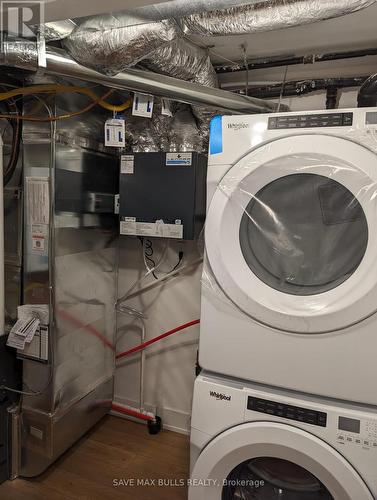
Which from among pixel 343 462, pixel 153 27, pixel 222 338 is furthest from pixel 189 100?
pixel 343 462

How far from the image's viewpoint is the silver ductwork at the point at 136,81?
1.13 m

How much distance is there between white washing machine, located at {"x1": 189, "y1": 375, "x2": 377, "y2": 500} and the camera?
1.01 m

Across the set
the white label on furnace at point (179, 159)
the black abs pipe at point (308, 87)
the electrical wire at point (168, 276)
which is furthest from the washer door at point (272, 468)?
the black abs pipe at point (308, 87)

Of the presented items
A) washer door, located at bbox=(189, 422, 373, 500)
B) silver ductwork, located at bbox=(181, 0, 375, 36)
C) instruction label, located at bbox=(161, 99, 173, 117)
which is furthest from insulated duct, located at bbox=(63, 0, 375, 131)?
washer door, located at bbox=(189, 422, 373, 500)

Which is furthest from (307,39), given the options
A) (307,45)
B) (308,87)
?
(308,87)

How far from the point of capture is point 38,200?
1530 millimetres

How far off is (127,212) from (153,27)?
32.1 inches

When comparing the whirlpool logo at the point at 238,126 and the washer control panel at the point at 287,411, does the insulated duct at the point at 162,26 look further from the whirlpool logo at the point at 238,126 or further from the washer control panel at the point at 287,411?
the washer control panel at the point at 287,411

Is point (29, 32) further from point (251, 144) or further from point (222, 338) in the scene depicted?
point (222, 338)

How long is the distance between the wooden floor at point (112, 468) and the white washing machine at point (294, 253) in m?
0.89

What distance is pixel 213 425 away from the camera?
3.83 ft

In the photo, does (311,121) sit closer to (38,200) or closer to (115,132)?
(115,132)

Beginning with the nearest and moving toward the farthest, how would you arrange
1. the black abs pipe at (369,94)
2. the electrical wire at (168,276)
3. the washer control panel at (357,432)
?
the washer control panel at (357,432) → the black abs pipe at (369,94) → the electrical wire at (168,276)

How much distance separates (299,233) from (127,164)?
0.92 m
